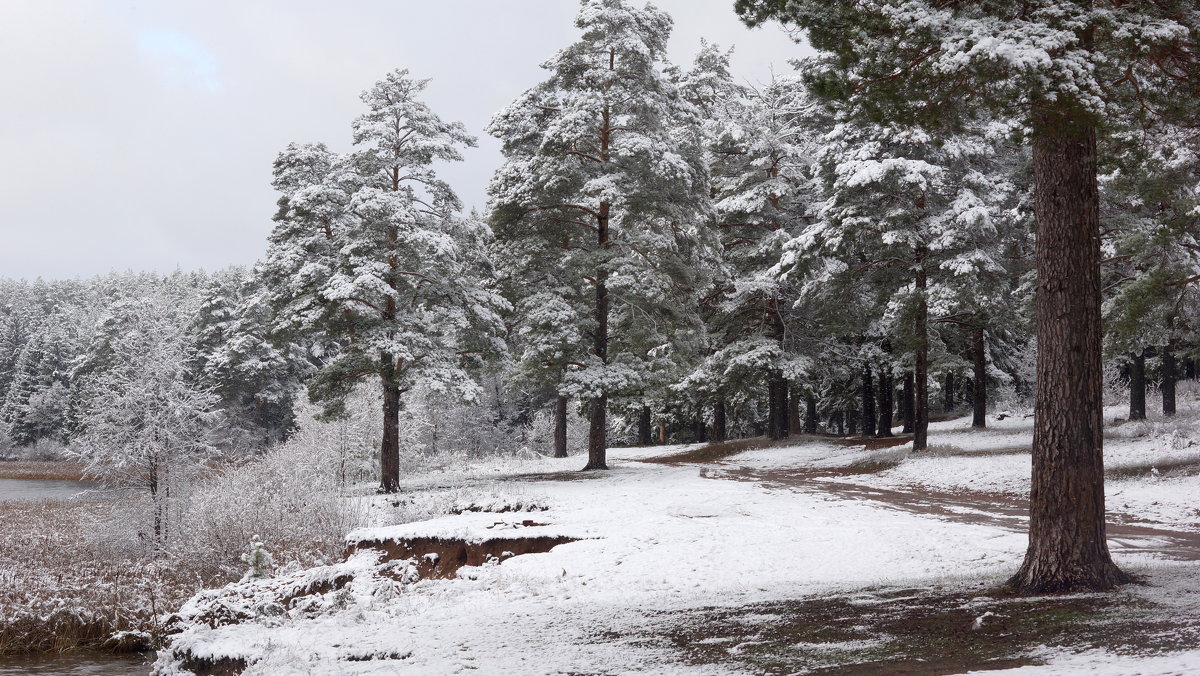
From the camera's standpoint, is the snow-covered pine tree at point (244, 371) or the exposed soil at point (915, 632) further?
the snow-covered pine tree at point (244, 371)

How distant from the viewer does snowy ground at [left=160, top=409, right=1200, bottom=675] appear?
5.87m

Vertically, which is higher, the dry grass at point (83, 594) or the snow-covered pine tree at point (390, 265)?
the snow-covered pine tree at point (390, 265)

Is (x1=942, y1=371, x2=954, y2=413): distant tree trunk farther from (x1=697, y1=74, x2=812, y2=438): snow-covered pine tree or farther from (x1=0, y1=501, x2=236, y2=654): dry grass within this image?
(x1=0, y1=501, x2=236, y2=654): dry grass

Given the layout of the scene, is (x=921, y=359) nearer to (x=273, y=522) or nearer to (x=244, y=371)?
(x=273, y=522)

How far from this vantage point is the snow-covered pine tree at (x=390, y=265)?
18922 millimetres

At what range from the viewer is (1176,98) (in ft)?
25.8

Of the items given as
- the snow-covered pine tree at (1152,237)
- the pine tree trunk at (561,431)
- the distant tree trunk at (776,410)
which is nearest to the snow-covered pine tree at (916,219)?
the snow-covered pine tree at (1152,237)

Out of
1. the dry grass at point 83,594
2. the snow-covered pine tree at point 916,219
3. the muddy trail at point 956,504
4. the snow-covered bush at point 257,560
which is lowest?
the dry grass at point 83,594

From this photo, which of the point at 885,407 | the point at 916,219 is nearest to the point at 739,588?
the point at 916,219

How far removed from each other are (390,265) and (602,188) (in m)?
5.68

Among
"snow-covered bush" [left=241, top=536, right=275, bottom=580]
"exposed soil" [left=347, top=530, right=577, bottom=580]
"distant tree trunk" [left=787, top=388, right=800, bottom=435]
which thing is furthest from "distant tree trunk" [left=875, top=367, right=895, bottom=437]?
"snow-covered bush" [left=241, top=536, right=275, bottom=580]

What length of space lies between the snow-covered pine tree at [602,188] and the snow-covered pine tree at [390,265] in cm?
212

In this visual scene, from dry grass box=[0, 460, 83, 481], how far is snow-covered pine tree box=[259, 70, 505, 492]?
1286 inches

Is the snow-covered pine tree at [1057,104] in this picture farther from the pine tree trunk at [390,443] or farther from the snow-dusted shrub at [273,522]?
the pine tree trunk at [390,443]
